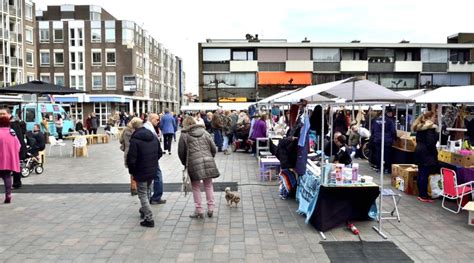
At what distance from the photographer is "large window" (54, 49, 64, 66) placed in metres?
50.1

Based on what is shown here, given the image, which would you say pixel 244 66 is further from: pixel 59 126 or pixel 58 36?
pixel 59 126

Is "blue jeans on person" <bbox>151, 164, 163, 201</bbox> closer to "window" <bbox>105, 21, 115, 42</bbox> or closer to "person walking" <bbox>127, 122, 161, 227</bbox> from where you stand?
"person walking" <bbox>127, 122, 161, 227</bbox>

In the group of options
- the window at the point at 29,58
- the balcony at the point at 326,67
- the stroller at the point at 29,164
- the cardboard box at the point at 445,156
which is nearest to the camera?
the cardboard box at the point at 445,156

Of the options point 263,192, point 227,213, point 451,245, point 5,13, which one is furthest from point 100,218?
point 5,13

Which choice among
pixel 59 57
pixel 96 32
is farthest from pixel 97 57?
pixel 59 57

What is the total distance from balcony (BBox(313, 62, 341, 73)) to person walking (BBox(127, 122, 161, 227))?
46.1 meters

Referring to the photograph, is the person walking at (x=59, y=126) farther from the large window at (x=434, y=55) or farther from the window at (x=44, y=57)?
the large window at (x=434, y=55)

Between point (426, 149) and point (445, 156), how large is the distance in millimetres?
873

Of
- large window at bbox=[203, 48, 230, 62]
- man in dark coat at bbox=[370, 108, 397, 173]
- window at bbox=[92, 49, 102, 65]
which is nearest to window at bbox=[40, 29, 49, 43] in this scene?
window at bbox=[92, 49, 102, 65]

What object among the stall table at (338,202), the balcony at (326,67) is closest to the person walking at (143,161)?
the stall table at (338,202)

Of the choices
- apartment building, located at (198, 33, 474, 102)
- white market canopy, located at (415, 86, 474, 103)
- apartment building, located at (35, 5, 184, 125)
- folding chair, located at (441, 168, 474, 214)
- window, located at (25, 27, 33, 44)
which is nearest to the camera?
folding chair, located at (441, 168, 474, 214)

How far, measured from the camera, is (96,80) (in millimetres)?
49875

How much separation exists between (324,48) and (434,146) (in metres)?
44.8

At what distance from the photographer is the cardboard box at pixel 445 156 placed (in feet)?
25.6
